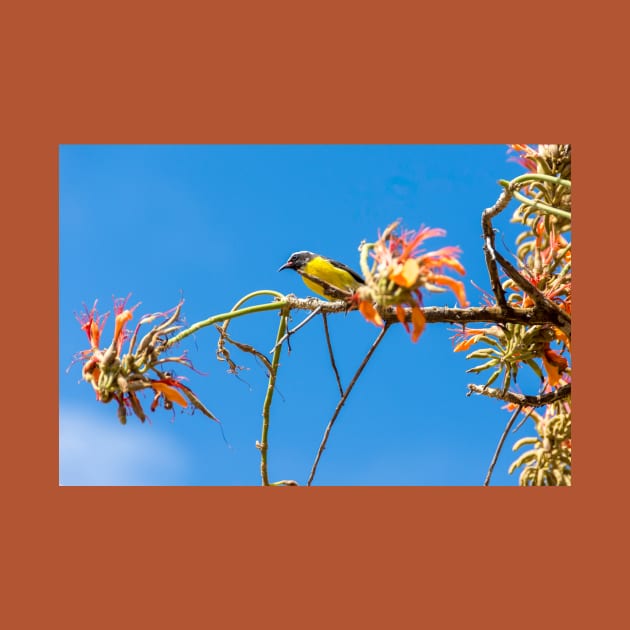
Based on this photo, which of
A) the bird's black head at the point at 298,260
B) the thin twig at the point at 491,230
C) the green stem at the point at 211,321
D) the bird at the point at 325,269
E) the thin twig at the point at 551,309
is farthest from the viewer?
the bird's black head at the point at 298,260

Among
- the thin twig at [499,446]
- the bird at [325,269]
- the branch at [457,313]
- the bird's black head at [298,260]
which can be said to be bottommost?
the thin twig at [499,446]

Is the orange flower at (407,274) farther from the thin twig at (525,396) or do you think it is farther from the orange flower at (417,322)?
the thin twig at (525,396)

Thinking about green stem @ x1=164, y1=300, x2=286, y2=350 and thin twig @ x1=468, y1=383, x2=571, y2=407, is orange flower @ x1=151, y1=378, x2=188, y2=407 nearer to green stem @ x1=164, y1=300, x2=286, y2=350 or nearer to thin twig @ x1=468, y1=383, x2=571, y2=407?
green stem @ x1=164, y1=300, x2=286, y2=350

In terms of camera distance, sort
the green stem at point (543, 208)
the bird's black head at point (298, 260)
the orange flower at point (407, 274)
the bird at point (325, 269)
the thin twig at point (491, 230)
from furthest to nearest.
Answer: the bird's black head at point (298, 260) < the bird at point (325, 269) < the thin twig at point (491, 230) < the green stem at point (543, 208) < the orange flower at point (407, 274)

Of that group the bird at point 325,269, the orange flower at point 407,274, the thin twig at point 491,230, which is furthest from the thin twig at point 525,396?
the bird at point 325,269

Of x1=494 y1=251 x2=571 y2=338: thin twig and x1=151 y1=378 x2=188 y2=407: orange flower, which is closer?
x1=151 y1=378 x2=188 y2=407: orange flower

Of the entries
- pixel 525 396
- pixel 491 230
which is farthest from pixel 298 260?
pixel 491 230

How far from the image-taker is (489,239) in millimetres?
3775

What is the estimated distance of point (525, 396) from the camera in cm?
460

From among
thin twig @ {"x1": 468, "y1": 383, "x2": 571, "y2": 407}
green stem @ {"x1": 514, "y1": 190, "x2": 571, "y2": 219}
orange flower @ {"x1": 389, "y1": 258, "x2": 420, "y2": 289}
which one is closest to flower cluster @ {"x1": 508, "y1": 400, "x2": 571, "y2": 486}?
thin twig @ {"x1": 468, "y1": 383, "x2": 571, "y2": 407}

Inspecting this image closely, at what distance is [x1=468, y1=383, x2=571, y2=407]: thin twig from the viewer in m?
4.50

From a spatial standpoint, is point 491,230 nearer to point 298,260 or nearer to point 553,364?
point 553,364

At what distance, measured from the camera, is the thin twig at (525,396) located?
450cm

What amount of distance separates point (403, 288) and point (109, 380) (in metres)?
1.28
